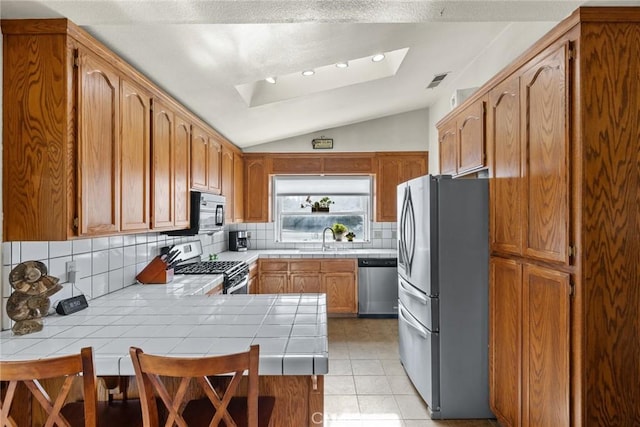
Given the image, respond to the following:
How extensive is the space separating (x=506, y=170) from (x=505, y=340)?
1003 millimetres

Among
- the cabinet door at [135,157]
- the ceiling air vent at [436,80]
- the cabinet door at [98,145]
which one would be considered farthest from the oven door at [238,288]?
the ceiling air vent at [436,80]

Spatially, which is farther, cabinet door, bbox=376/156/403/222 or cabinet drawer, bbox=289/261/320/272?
cabinet door, bbox=376/156/403/222

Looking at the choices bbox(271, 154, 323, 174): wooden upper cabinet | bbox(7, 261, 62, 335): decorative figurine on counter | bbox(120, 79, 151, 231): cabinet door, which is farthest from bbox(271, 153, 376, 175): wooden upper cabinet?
bbox(7, 261, 62, 335): decorative figurine on counter

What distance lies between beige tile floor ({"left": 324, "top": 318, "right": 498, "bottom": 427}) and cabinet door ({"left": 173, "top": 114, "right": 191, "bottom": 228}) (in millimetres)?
1742

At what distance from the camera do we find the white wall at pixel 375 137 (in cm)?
486

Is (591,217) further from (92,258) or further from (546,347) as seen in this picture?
(92,258)

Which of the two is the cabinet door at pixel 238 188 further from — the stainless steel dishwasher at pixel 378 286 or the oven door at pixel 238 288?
the stainless steel dishwasher at pixel 378 286

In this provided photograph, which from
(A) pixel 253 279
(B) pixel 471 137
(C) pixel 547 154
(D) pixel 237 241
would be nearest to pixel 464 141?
(B) pixel 471 137

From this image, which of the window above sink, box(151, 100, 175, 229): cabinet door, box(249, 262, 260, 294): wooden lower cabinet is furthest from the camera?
the window above sink

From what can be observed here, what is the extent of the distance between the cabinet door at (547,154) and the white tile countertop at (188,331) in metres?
1.13

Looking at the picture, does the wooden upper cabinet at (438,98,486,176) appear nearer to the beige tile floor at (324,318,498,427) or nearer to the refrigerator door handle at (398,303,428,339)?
the refrigerator door handle at (398,303,428,339)

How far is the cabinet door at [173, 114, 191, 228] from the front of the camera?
267 centimetres

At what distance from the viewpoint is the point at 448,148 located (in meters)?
3.13

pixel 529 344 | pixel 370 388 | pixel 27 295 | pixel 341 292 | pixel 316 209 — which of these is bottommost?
pixel 370 388
